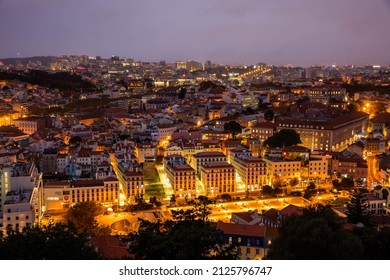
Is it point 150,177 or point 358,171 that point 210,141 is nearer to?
point 150,177

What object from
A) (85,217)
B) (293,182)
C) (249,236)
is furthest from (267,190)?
(249,236)

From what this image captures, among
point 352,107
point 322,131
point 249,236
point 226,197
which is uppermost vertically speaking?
point 352,107

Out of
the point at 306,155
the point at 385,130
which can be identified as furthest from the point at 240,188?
the point at 385,130

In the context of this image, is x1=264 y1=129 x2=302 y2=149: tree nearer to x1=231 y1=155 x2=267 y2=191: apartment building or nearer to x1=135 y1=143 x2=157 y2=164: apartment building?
x1=231 y1=155 x2=267 y2=191: apartment building

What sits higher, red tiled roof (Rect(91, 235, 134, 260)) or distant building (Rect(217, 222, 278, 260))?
red tiled roof (Rect(91, 235, 134, 260))

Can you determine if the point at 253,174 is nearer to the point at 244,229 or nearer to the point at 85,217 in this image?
the point at 85,217

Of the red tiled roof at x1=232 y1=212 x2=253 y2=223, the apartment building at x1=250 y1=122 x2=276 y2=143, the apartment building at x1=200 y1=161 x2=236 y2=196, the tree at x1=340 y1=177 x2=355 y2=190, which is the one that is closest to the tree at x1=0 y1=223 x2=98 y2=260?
the red tiled roof at x1=232 y1=212 x2=253 y2=223
